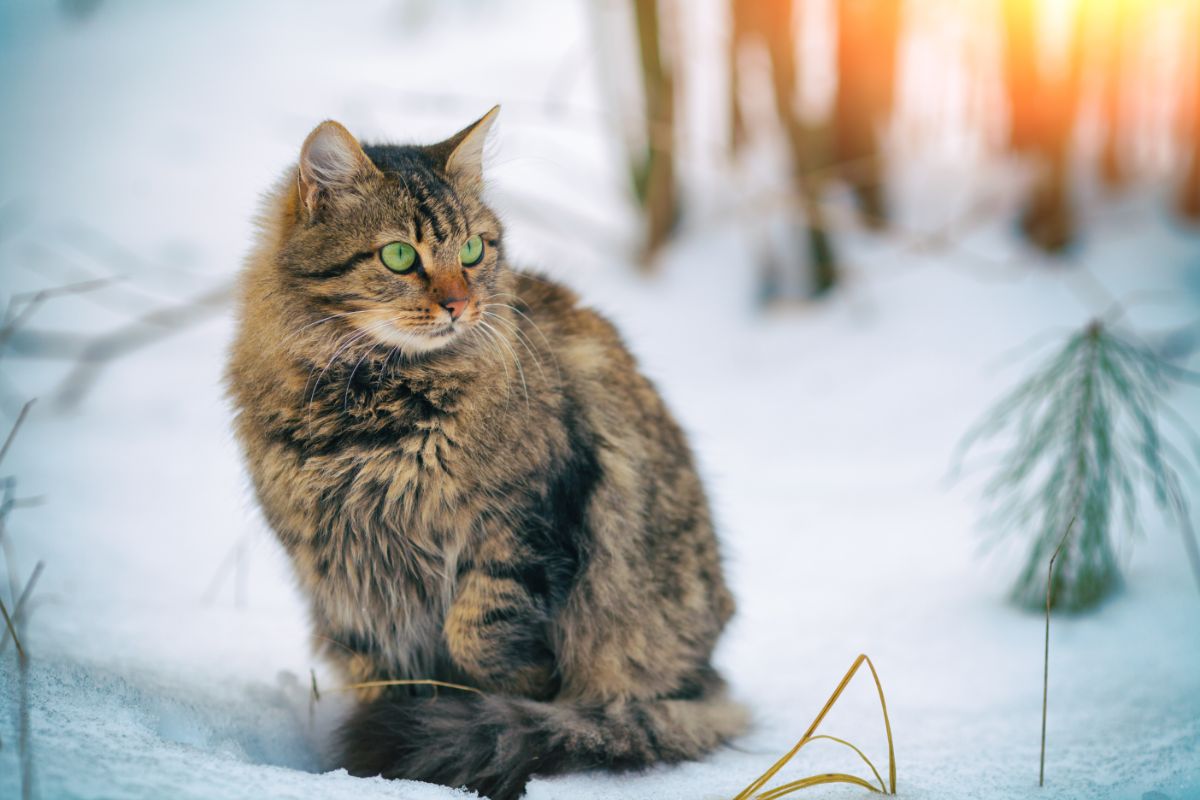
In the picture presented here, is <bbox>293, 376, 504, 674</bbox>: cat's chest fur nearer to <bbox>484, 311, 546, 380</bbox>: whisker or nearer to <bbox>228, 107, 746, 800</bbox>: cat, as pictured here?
<bbox>228, 107, 746, 800</bbox>: cat

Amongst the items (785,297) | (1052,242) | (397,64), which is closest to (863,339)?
(785,297)

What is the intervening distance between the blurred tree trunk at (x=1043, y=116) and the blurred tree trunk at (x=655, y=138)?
191 cm

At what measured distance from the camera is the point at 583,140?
6.91 m

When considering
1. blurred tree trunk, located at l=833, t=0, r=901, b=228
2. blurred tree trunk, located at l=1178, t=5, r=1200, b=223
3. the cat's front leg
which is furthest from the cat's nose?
blurred tree trunk, located at l=1178, t=5, r=1200, b=223

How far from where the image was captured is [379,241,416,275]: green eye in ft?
6.01

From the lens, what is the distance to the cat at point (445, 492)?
1.79 meters

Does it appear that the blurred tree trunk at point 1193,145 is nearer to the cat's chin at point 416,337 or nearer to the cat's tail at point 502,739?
the cat's tail at point 502,739

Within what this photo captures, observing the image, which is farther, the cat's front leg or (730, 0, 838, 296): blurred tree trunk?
(730, 0, 838, 296): blurred tree trunk

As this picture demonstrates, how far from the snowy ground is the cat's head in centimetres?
52

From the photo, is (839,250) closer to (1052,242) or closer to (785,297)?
(785,297)

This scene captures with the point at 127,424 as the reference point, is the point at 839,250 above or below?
above

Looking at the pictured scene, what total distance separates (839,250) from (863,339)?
63 centimetres

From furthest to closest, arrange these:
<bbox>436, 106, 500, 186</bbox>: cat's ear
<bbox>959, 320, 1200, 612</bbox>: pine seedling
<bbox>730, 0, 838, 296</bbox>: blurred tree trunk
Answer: <bbox>730, 0, 838, 296</bbox>: blurred tree trunk → <bbox>959, 320, 1200, 612</bbox>: pine seedling → <bbox>436, 106, 500, 186</bbox>: cat's ear

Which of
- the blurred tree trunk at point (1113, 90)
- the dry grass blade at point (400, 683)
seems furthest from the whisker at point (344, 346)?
the blurred tree trunk at point (1113, 90)
